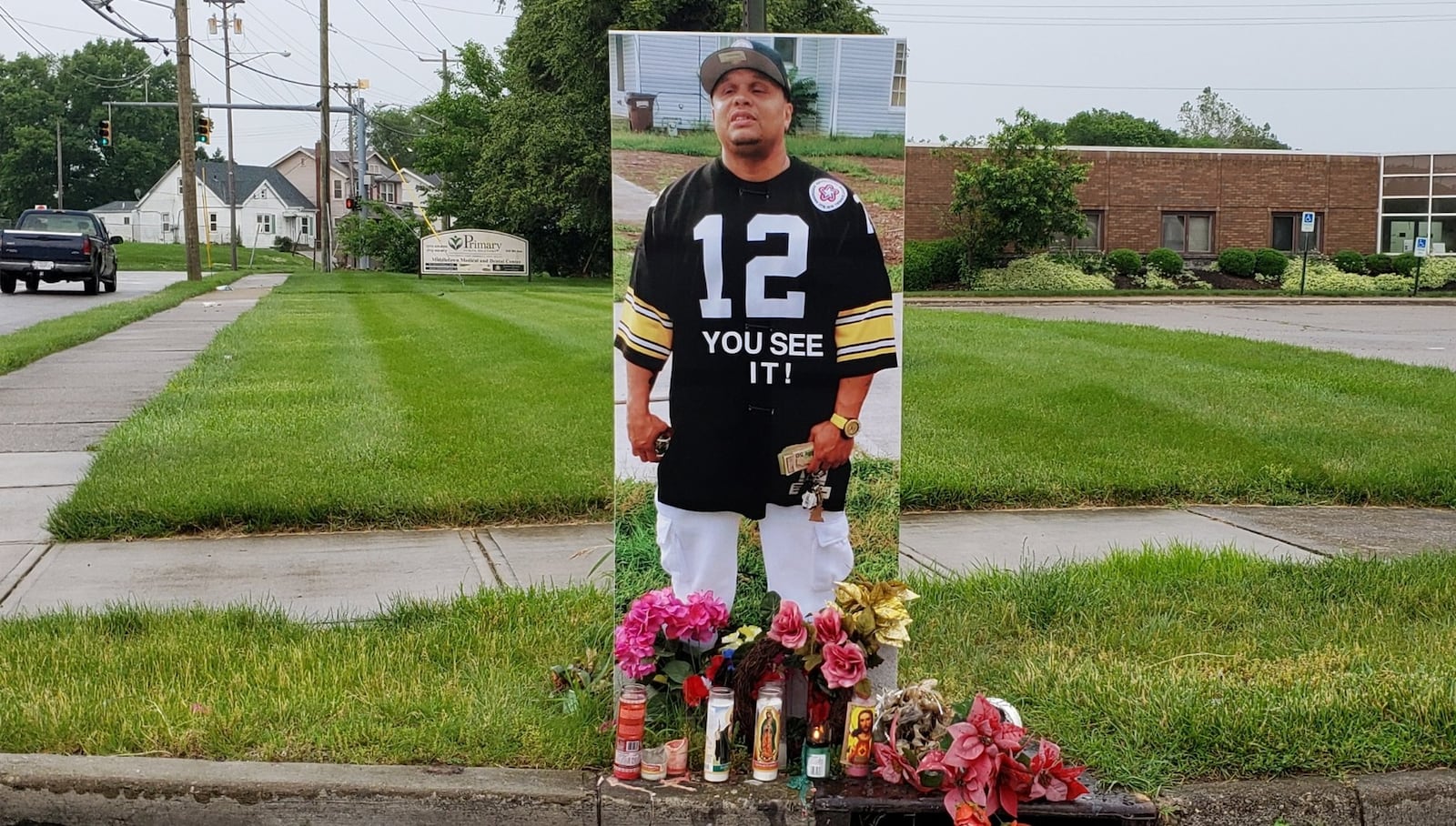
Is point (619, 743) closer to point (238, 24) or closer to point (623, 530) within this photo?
point (623, 530)

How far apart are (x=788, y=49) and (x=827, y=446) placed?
3.77 feet

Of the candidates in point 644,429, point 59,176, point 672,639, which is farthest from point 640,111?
point 59,176

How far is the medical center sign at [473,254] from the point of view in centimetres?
3809

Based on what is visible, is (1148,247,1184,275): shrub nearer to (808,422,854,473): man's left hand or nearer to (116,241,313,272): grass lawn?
(116,241,313,272): grass lawn

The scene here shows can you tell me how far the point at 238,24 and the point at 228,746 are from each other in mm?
60046

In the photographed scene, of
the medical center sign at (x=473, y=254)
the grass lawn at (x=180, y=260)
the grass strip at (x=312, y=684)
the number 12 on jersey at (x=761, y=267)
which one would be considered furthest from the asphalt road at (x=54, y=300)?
the number 12 on jersey at (x=761, y=267)

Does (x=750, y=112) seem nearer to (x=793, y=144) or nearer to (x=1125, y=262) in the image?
(x=793, y=144)

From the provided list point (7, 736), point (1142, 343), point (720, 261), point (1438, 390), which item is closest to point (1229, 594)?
point (720, 261)

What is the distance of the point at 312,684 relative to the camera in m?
4.44

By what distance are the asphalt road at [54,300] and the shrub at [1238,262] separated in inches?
1184

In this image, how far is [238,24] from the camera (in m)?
57.9

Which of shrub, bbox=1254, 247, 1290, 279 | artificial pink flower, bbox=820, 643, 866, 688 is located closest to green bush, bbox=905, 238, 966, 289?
shrub, bbox=1254, 247, 1290, 279

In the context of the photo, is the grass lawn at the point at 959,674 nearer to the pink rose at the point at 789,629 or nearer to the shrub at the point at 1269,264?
A: the pink rose at the point at 789,629

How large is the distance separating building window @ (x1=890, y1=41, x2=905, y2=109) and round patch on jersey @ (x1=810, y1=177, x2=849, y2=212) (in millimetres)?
294
